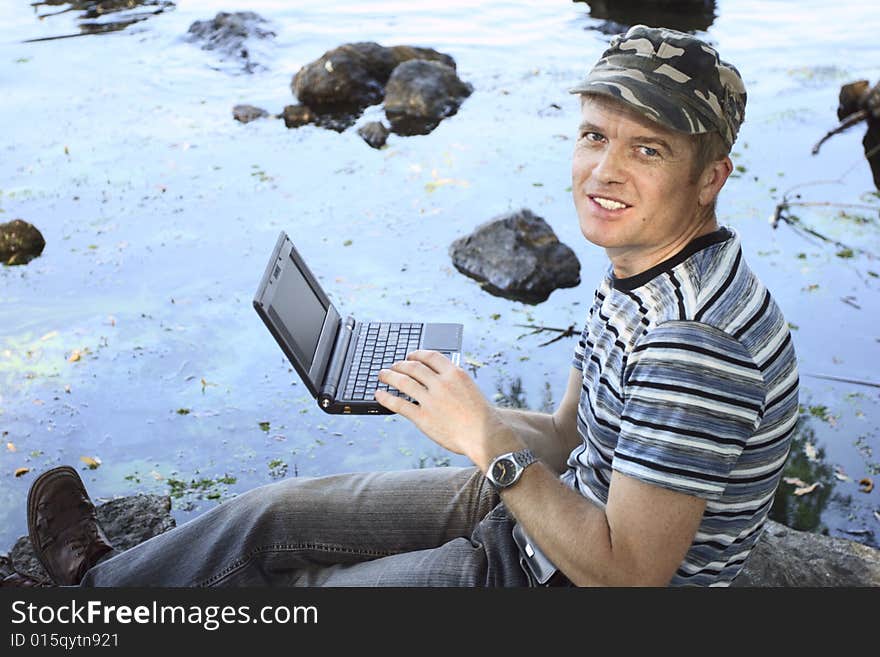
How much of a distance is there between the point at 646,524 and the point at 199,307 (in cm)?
450

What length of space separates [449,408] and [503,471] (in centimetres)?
24

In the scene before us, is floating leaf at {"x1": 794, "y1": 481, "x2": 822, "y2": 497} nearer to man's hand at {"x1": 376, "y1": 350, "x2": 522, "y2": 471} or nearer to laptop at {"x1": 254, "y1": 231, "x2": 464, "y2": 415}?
laptop at {"x1": 254, "y1": 231, "x2": 464, "y2": 415}

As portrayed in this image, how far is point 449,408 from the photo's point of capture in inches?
100

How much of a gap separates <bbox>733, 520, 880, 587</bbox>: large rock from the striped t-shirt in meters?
1.00

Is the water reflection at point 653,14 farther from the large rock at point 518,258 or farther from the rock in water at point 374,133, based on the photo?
the large rock at point 518,258

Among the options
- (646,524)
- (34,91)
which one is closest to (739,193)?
(646,524)

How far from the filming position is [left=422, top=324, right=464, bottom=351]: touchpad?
3391mm

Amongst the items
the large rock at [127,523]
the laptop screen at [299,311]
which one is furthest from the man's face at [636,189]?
the large rock at [127,523]

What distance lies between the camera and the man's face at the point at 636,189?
2.40 m

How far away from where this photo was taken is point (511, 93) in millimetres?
9922

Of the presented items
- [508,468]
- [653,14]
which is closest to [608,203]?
[508,468]

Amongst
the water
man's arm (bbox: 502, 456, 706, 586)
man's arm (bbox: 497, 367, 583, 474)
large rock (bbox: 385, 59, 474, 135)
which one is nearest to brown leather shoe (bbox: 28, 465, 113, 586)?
the water

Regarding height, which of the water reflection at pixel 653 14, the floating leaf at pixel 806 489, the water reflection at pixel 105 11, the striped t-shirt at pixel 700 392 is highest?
the striped t-shirt at pixel 700 392

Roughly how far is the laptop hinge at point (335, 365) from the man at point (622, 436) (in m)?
0.27
